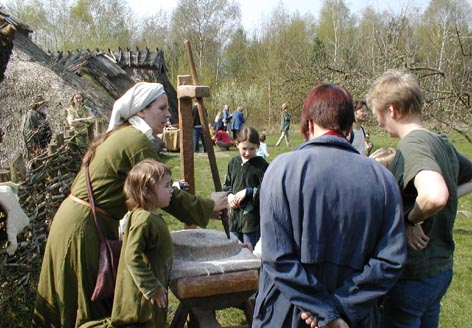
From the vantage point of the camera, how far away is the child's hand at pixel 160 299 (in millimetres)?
2521

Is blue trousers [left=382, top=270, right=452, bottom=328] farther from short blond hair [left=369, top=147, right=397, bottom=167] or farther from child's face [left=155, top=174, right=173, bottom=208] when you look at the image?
child's face [left=155, top=174, right=173, bottom=208]

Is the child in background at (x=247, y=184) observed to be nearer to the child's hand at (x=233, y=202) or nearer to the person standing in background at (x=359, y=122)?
the child's hand at (x=233, y=202)

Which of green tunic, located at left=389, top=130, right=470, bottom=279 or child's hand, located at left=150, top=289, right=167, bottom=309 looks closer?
green tunic, located at left=389, top=130, right=470, bottom=279

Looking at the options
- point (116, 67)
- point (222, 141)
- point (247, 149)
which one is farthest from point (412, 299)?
point (116, 67)

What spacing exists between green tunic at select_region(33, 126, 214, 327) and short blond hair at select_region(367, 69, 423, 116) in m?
1.17

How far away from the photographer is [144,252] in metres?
2.57

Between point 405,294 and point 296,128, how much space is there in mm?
24204

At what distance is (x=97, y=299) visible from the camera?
9.03 feet

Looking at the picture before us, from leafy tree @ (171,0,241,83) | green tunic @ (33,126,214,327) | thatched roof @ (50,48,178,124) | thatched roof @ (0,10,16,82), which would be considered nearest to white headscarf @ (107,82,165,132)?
green tunic @ (33,126,214,327)

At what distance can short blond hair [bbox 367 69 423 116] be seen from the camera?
86.4 inches

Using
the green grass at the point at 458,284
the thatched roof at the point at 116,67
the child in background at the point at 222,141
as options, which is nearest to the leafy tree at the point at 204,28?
the thatched roof at the point at 116,67

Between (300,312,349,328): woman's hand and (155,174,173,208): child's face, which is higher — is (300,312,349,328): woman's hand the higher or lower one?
the lower one

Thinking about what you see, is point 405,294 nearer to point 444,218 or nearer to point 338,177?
point 444,218

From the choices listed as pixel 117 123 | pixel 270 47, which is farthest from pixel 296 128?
pixel 117 123
